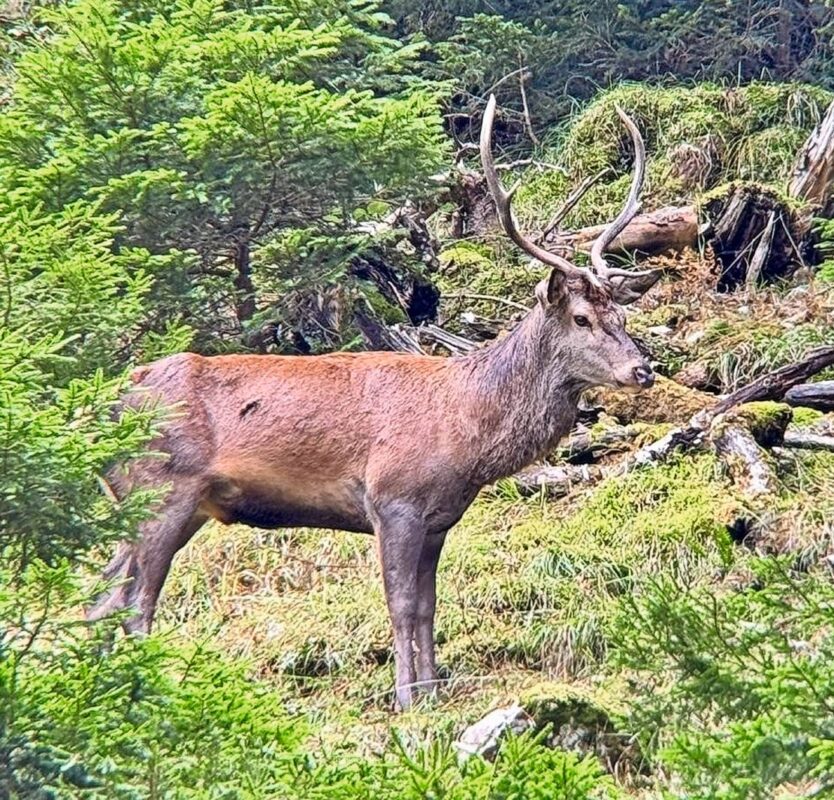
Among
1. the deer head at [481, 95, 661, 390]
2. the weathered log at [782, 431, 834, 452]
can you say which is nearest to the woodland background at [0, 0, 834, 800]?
the weathered log at [782, 431, 834, 452]

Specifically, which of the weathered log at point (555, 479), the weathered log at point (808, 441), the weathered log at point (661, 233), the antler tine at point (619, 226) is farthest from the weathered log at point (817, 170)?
the antler tine at point (619, 226)

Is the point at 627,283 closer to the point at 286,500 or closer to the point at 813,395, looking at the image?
the point at 286,500

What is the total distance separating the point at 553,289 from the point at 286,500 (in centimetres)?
158

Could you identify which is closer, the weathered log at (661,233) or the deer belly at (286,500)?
the deer belly at (286,500)

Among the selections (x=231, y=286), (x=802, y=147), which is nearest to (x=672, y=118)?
(x=802, y=147)

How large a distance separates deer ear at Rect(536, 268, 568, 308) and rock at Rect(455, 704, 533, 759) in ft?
6.57

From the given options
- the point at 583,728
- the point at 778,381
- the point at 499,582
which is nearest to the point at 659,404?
the point at 778,381

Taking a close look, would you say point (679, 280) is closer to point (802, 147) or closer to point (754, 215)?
point (754, 215)

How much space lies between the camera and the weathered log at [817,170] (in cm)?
1217

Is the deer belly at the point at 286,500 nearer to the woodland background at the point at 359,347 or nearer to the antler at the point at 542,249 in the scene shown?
the woodland background at the point at 359,347

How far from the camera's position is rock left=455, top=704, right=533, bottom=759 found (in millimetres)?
5896

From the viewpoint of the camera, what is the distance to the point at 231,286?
923cm

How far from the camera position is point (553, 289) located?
7312mm

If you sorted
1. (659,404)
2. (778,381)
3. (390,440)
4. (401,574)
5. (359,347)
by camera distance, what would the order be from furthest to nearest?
(659,404), (359,347), (778,381), (390,440), (401,574)
